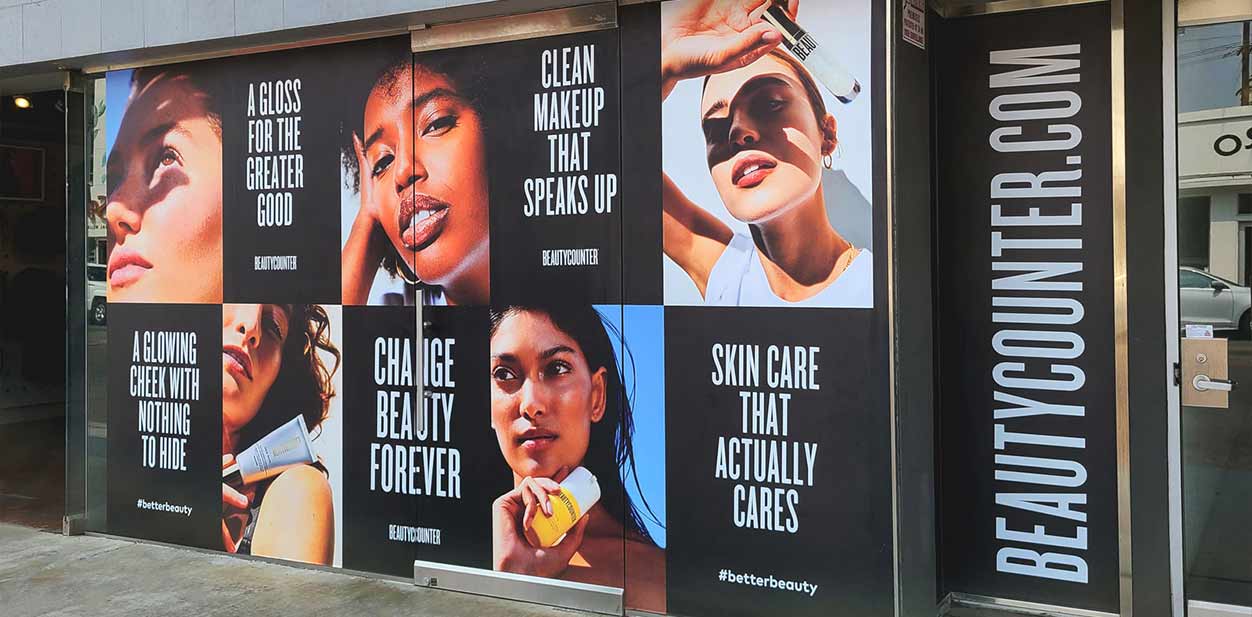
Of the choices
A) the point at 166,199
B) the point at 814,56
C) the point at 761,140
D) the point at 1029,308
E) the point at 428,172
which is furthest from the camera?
the point at 166,199

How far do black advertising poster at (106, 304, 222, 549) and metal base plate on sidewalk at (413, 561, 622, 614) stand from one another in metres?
1.52

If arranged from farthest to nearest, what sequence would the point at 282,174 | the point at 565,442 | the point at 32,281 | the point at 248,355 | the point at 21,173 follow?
the point at 32,281
the point at 21,173
the point at 248,355
the point at 282,174
the point at 565,442

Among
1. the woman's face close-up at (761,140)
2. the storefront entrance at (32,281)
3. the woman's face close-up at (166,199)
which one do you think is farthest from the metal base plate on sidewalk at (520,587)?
the storefront entrance at (32,281)

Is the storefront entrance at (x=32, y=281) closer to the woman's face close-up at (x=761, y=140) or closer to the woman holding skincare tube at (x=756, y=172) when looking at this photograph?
the woman holding skincare tube at (x=756, y=172)

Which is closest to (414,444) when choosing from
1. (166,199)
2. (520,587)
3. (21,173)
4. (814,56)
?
(520,587)

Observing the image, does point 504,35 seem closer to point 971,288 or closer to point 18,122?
point 971,288

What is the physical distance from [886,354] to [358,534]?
119 inches

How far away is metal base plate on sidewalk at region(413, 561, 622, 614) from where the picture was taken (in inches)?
193

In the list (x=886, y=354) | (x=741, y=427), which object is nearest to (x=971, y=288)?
(x=886, y=354)

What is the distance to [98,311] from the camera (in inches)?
254

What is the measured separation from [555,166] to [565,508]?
5.47 feet

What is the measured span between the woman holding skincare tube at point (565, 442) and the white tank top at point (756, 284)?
A: 25.5 inches

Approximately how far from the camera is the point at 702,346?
4703 mm

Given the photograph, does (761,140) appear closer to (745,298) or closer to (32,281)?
(745,298)
